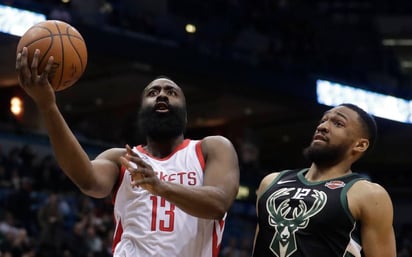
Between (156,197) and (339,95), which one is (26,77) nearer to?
(156,197)

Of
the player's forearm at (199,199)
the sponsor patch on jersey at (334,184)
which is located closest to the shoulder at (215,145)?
the player's forearm at (199,199)

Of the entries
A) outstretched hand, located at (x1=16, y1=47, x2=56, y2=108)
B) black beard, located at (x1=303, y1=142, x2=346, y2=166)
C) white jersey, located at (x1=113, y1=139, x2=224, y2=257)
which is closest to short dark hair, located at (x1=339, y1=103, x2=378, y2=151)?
black beard, located at (x1=303, y1=142, x2=346, y2=166)

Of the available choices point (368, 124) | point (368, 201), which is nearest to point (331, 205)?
point (368, 201)

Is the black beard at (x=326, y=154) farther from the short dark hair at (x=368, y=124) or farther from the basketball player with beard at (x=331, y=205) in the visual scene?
the short dark hair at (x=368, y=124)

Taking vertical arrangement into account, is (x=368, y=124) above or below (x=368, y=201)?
above

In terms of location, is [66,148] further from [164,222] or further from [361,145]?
[361,145]

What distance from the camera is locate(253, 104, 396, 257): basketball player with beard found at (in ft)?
15.3

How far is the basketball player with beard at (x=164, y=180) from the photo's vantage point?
14.5ft

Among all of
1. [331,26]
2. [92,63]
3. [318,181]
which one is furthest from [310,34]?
[318,181]

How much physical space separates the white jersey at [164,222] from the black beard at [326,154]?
61 centimetres

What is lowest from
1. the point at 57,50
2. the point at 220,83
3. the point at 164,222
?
the point at 220,83

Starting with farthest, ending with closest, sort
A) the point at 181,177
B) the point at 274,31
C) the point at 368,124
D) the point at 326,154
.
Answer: the point at 274,31, the point at 368,124, the point at 326,154, the point at 181,177

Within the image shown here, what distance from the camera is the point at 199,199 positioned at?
4414 millimetres

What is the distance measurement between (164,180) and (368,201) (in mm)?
1073
